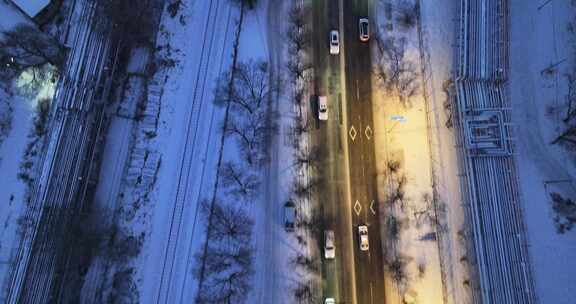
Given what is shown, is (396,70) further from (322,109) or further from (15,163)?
(15,163)

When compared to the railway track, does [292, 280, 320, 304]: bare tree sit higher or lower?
lower

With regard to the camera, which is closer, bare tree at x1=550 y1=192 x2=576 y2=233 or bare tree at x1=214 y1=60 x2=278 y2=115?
bare tree at x1=550 y1=192 x2=576 y2=233

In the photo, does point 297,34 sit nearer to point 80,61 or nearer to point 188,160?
point 188,160

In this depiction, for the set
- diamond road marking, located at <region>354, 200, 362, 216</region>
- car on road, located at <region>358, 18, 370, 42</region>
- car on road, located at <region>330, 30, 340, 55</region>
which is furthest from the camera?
car on road, located at <region>358, 18, 370, 42</region>

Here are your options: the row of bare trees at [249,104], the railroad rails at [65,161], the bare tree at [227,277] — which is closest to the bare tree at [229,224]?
the bare tree at [227,277]

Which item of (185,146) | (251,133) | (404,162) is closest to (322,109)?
(251,133)

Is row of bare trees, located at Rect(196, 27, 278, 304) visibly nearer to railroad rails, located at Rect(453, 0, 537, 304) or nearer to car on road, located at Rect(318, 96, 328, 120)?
car on road, located at Rect(318, 96, 328, 120)

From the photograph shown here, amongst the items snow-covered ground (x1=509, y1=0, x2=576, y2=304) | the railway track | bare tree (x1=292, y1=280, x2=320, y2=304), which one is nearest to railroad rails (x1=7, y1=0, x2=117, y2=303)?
the railway track
